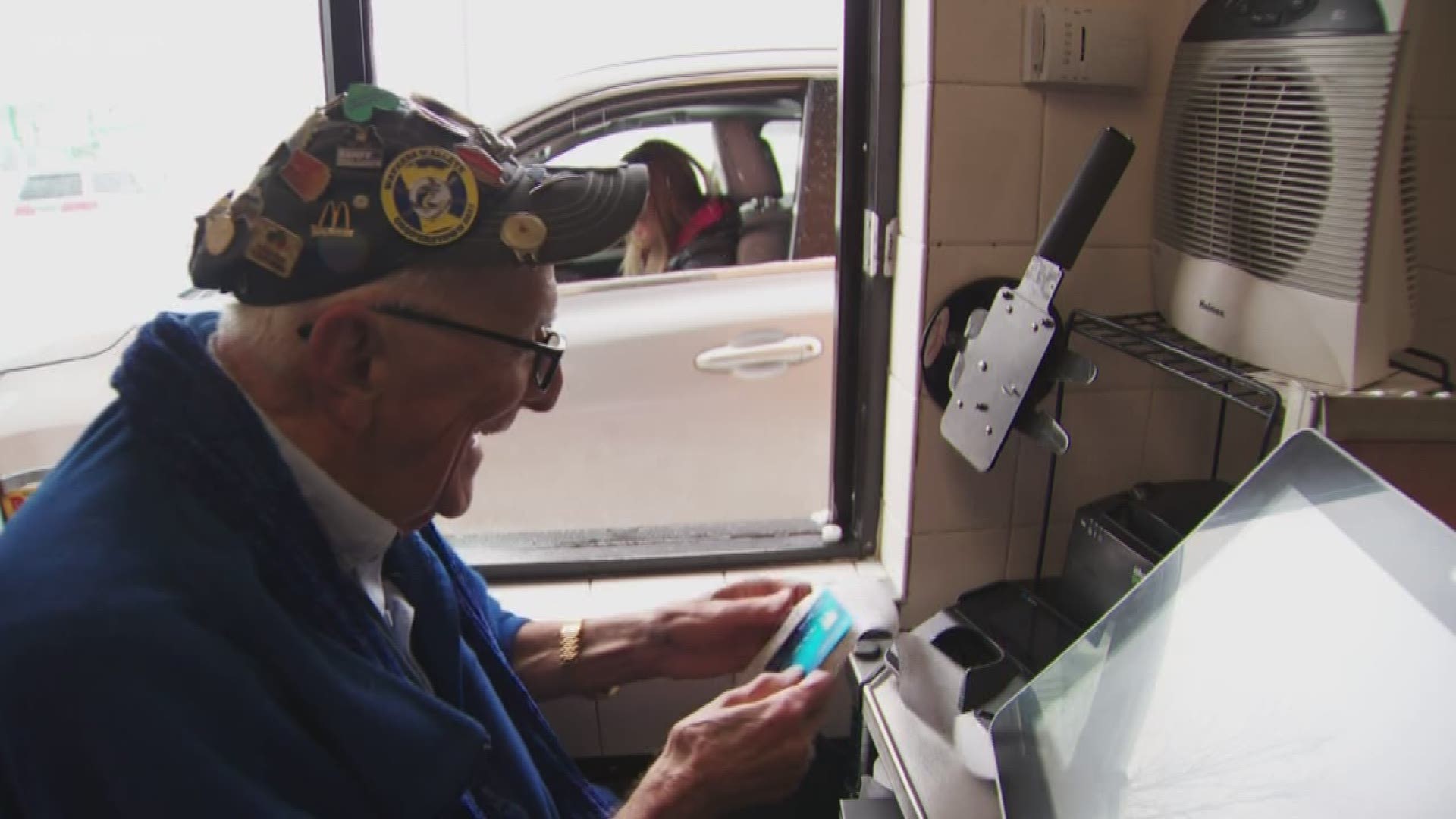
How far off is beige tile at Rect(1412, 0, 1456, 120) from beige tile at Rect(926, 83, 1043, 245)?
13.5 inches

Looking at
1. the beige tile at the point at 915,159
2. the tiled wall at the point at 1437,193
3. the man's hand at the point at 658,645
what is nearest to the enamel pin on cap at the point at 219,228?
the man's hand at the point at 658,645

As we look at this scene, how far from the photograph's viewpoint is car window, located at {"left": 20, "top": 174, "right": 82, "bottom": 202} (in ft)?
4.35

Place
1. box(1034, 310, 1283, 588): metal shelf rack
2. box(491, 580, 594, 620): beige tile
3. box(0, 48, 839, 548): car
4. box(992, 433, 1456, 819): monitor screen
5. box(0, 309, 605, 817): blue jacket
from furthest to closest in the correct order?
1. box(0, 48, 839, 548): car
2. box(491, 580, 594, 620): beige tile
3. box(1034, 310, 1283, 588): metal shelf rack
4. box(0, 309, 605, 817): blue jacket
5. box(992, 433, 1456, 819): monitor screen

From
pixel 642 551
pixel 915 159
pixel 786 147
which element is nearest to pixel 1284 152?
pixel 915 159

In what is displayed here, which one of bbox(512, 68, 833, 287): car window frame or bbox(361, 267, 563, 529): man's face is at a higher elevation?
bbox(512, 68, 833, 287): car window frame

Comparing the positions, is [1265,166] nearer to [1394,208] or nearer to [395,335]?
[1394,208]

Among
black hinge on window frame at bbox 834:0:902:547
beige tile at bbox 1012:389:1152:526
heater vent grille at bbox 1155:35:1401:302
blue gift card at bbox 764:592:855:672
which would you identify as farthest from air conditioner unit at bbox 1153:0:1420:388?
blue gift card at bbox 764:592:855:672

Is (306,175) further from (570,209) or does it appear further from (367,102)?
(570,209)

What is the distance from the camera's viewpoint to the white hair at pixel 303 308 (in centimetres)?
69

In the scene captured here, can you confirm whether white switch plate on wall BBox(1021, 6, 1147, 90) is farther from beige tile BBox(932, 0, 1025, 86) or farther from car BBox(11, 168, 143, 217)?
car BBox(11, 168, 143, 217)

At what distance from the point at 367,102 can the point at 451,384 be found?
0.23 meters

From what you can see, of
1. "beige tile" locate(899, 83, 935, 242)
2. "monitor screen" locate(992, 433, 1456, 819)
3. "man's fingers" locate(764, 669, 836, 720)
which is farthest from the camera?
"beige tile" locate(899, 83, 935, 242)

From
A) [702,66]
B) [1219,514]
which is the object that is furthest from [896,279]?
[702,66]

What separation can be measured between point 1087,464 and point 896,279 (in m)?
0.33
